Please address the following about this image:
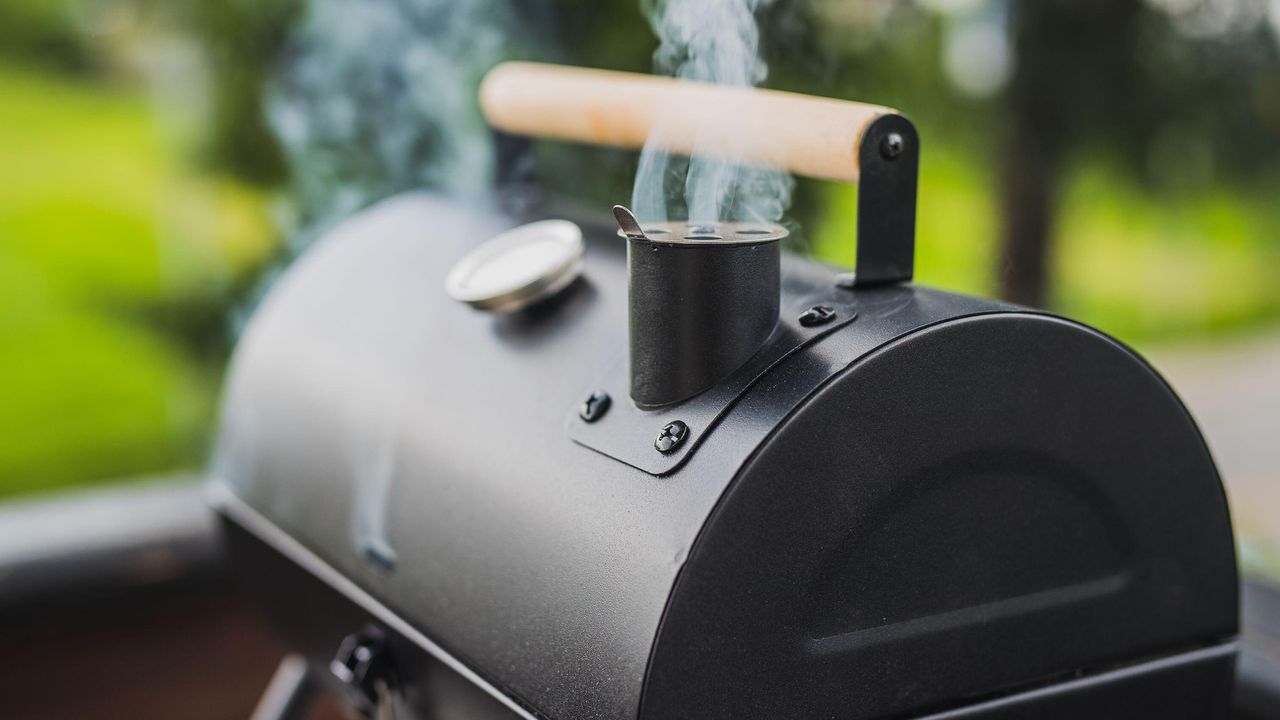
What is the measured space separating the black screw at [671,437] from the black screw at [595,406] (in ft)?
0.26

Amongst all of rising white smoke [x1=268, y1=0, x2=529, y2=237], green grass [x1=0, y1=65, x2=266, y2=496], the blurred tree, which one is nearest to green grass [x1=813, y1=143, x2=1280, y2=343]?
the blurred tree

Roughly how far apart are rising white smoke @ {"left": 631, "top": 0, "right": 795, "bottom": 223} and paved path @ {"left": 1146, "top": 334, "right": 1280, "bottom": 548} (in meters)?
1.89

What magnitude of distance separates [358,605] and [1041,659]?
0.59 meters

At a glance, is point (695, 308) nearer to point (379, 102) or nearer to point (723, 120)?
point (723, 120)

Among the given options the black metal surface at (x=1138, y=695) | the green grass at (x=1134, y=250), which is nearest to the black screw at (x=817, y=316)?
the black metal surface at (x=1138, y=695)

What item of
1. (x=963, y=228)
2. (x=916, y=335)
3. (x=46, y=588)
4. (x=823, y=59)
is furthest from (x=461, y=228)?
(x=963, y=228)

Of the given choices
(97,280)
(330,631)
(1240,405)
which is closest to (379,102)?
(97,280)

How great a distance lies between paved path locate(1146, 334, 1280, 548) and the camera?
270 cm

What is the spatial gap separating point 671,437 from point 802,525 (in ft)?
0.35

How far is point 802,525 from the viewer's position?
0.77 m

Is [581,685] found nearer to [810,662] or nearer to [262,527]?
[810,662]

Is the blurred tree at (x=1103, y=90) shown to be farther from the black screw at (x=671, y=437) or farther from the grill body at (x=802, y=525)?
the black screw at (x=671, y=437)

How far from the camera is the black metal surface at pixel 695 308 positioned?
82 centimetres

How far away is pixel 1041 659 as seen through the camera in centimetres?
90
